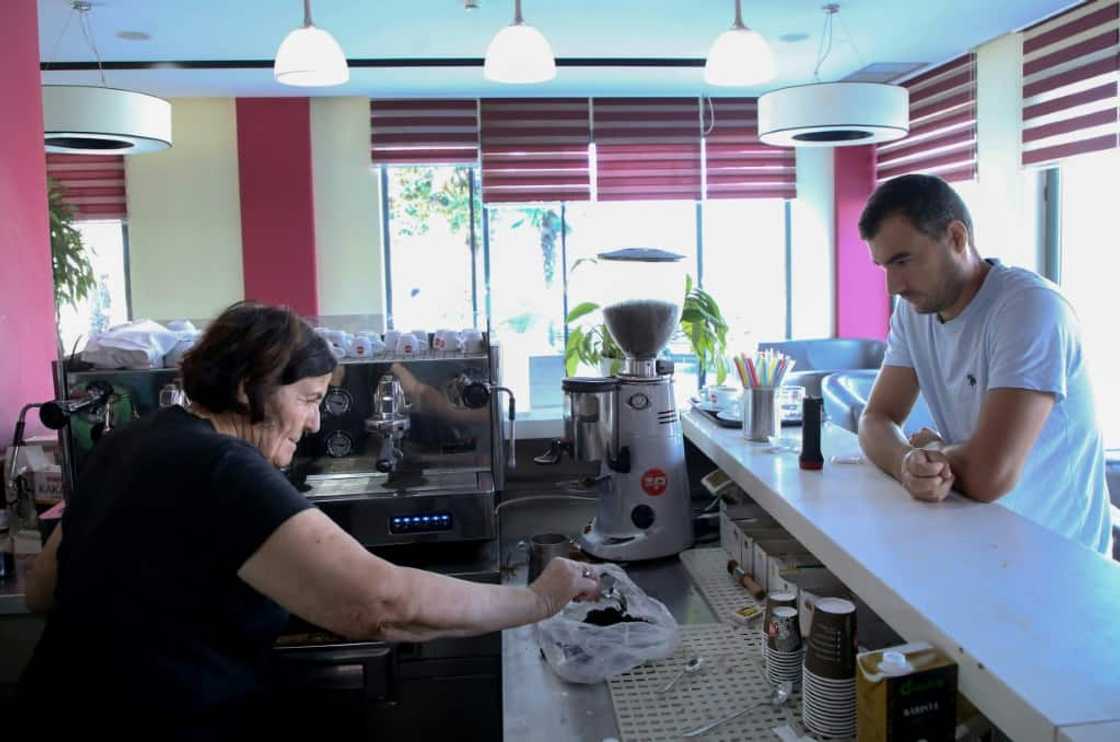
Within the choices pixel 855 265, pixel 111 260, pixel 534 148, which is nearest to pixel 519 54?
pixel 534 148

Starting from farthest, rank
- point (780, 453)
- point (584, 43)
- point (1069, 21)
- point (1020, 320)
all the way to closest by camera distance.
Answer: point (584, 43) → point (1069, 21) → point (780, 453) → point (1020, 320)

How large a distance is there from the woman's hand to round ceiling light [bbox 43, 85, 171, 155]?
273cm

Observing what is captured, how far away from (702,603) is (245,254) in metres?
5.36

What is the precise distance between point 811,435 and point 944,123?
4.77m

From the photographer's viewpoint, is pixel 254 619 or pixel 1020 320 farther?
pixel 1020 320

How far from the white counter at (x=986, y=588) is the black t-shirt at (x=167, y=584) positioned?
0.70 m

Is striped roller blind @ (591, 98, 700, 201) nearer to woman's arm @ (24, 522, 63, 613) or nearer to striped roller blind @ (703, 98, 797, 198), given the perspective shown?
striped roller blind @ (703, 98, 797, 198)

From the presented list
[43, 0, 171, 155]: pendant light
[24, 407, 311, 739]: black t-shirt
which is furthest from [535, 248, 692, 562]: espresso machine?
[43, 0, 171, 155]: pendant light

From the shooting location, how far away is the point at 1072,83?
448 cm

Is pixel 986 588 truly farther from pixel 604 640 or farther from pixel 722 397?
pixel 722 397

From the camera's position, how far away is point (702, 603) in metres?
1.59

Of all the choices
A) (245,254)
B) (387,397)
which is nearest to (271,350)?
(387,397)

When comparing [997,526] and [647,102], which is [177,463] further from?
[647,102]

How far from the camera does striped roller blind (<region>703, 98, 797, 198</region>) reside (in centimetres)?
655
